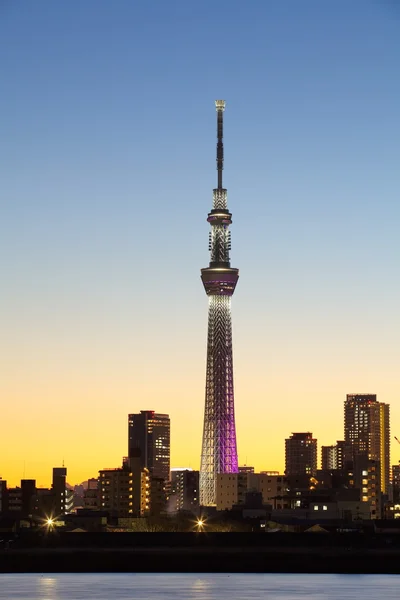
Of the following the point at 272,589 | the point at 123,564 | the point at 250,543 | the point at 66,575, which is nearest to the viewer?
the point at 272,589

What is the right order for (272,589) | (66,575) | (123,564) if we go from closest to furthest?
(272,589) < (66,575) < (123,564)

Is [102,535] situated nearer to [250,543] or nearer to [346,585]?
[250,543]

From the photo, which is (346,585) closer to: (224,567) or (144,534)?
(224,567)

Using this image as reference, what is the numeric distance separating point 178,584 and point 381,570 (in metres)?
32.0

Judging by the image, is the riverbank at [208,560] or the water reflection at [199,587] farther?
the riverbank at [208,560]

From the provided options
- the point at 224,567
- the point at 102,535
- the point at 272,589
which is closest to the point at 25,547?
the point at 102,535

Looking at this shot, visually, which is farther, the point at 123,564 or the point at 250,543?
the point at 250,543

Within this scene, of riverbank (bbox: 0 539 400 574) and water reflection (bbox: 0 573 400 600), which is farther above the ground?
riverbank (bbox: 0 539 400 574)

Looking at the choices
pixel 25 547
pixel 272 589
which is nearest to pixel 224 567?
pixel 25 547

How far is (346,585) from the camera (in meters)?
136

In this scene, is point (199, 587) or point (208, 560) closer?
point (199, 587)

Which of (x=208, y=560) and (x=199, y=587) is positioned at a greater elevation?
(x=208, y=560)

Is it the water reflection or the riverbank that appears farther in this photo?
the riverbank

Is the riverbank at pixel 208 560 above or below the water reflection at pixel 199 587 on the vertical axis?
above
